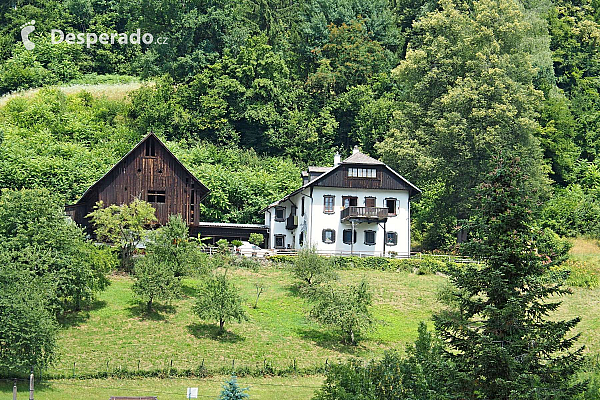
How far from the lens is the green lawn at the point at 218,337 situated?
4091cm

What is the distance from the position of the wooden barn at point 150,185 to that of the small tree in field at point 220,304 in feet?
59.5

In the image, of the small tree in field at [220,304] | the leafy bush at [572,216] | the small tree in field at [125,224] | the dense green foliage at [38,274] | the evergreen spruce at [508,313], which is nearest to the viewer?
the evergreen spruce at [508,313]

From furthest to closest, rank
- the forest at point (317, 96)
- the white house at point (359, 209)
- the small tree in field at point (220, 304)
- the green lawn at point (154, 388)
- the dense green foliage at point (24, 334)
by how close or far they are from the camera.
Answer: the forest at point (317, 96) → the white house at point (359, 209) → the small tree in field at point (220, 304) → the dense green foliage at point (24, 334) → the green lawn at point (154, 388)

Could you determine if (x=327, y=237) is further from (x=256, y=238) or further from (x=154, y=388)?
(x=154, y=388)

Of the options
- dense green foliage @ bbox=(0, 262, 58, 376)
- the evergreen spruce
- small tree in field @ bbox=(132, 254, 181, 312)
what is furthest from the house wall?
the evergreen spruce

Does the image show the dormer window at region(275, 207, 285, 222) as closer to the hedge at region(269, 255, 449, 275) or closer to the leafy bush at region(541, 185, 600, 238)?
the hedge at region(269, 255, 449, 275)

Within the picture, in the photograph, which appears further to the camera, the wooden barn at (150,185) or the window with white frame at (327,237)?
the window with white frame at (327,237)

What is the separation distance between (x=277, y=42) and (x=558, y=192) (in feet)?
114

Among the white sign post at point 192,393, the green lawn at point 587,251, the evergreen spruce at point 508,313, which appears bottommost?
the white sign post at point 192,393

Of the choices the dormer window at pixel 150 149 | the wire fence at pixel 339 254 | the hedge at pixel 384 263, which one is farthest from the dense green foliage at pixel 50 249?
the dormer window at pixel 150 149

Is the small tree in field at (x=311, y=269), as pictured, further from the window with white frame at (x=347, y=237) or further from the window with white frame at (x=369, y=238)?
the window with white frame at (x=369, y=238)

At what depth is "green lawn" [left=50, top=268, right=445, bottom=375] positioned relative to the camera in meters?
40.9

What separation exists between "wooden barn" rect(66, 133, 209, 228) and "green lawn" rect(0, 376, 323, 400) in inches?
1026

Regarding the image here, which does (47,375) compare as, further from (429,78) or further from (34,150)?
(429,78)
